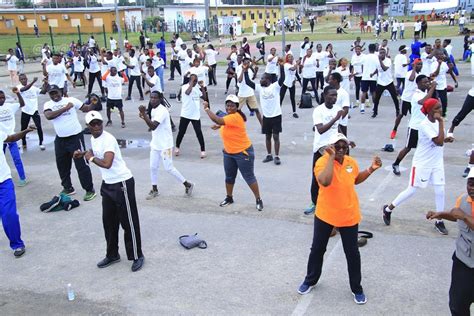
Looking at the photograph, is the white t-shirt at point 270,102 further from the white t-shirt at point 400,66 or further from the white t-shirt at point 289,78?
the white t-shirt at point 400,66

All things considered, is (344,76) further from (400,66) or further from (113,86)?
(113,86)

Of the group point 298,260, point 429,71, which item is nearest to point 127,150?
point 298,260

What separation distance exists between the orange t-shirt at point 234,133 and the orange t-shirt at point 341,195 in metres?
2.79

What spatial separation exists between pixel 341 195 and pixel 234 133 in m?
3.02

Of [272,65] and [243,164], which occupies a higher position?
[272,65]

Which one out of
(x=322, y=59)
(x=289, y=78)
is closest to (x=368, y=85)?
(x=289, y=78)

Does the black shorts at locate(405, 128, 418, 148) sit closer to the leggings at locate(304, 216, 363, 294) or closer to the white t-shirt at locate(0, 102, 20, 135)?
the leggings at locate(304, 216, 363, 294)

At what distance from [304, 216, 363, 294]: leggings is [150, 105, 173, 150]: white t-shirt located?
3901mm

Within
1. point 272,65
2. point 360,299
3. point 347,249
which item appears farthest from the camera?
point 272,65

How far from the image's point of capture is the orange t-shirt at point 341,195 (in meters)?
4.68

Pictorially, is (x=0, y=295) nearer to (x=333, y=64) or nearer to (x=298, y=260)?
(x=298, y=260)

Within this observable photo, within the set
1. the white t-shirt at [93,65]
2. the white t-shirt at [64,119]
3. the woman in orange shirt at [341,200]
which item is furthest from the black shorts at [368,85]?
the white t-shirt at [93,65]

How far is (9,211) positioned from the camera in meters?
6.27

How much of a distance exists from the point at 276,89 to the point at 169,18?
51.4 metres
